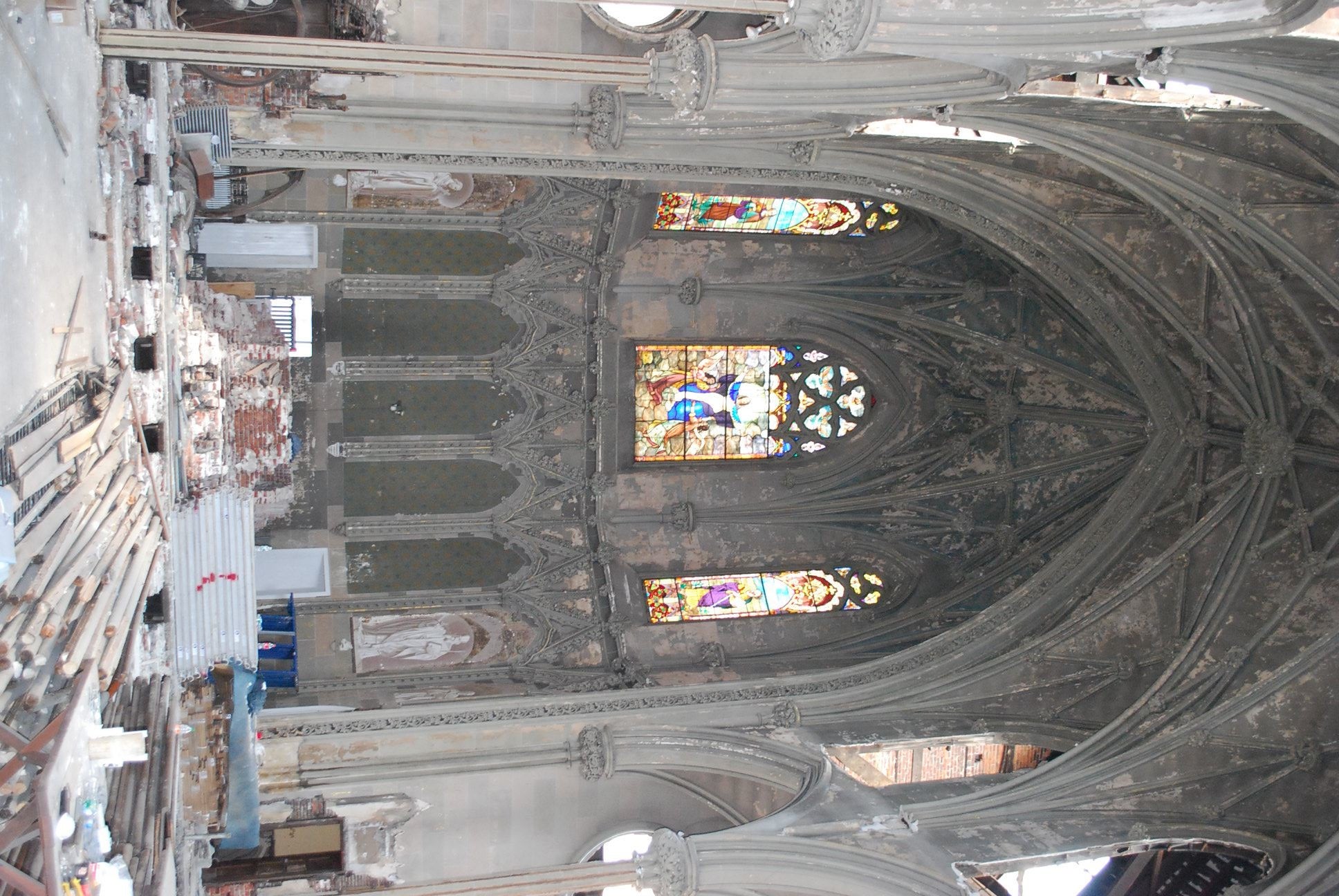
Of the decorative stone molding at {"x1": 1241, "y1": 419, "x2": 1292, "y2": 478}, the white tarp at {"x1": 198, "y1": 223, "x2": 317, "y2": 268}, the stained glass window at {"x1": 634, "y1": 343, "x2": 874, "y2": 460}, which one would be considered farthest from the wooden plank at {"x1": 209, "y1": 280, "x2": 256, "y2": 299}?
the decorative stone molding at {"x1": 1241, "y1": 419, "x2": 1292, "y2": 478}

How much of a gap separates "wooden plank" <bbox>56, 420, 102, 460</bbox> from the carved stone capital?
4.80m

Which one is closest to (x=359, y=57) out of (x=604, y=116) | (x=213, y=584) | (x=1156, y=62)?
(x=604, y=116)

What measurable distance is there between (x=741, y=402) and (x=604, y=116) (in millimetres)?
6448

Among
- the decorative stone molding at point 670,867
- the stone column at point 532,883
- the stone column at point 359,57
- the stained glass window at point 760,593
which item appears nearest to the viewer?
the stone column at point 359,57

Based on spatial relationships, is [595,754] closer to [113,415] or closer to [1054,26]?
[113,415]

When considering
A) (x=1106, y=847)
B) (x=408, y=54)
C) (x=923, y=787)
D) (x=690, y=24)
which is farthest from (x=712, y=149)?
(x=1106, y=847)

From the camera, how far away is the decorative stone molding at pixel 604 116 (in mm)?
11812

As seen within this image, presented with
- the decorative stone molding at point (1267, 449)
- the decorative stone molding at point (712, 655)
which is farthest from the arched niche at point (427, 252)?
the decorative stone molding at point (1267, 449)

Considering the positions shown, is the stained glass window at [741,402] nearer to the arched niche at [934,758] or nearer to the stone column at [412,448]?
the stone column at [412,448]

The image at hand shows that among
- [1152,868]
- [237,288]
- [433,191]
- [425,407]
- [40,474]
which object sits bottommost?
[1152,868]

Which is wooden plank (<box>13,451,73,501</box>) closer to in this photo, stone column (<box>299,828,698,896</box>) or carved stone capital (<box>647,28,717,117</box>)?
stone column (<box>299,828,698,896</box>)

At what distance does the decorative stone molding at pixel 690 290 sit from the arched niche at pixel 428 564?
431 cm

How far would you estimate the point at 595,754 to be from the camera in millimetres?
12391

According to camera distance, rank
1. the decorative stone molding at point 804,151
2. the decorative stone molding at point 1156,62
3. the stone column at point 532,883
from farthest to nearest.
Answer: the decorative stone molding at point 804,151, the stone column at point 532,883, the decorative stone molding at point 1156,62
